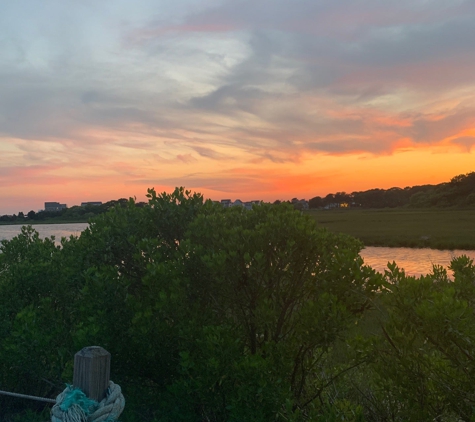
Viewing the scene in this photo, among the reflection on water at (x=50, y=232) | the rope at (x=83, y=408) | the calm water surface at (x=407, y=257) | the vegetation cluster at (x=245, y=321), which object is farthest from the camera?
the calm water surface at (x=407, y=257)

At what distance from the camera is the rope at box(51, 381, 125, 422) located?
109 inches

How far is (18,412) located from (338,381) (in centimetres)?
464

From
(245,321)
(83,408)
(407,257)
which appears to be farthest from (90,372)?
(407,257)

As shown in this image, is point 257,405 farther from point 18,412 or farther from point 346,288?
point 18,412

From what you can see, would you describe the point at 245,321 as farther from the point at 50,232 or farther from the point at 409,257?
the point at 50,232

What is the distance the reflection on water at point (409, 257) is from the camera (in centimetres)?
2569

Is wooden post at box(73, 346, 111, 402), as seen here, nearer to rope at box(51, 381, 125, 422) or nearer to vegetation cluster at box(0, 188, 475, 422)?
rope at box(51, 381, 125, 422)

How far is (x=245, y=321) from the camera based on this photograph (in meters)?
4.97

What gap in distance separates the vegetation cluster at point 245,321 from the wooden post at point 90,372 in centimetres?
138

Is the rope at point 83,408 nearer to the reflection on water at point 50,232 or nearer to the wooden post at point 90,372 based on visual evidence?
the wooden post at point 90,372

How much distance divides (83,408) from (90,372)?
212mm

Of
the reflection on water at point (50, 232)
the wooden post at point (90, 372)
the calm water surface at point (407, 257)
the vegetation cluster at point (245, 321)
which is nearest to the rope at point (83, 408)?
the wooden post at point (90, 372)

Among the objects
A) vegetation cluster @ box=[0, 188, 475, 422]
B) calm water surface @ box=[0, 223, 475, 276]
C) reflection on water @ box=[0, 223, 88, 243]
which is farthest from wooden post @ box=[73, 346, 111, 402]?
calm water surface @ box=[0, 223, 475, 276]

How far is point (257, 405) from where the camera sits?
13.8 feet
